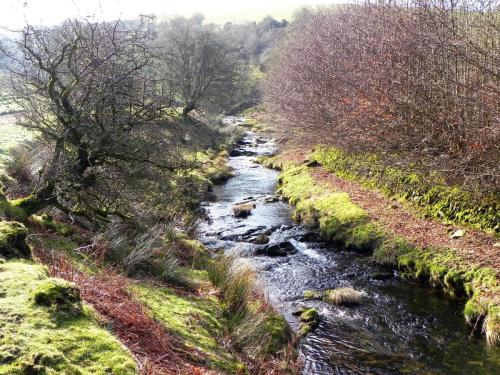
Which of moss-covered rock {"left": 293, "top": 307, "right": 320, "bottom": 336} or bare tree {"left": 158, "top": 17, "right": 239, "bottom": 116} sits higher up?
bare tree {"left": 158, "top": 17, "right": 239, "bottom": 116}

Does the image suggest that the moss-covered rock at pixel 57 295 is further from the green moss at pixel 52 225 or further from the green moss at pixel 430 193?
the green moss at pixel 430 193

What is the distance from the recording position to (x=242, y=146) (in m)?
41.3

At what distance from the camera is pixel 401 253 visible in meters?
13.8

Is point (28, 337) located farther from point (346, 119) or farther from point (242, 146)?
point (242, 146)

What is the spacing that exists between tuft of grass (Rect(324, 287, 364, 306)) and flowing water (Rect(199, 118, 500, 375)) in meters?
0.18

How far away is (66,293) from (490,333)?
881cm

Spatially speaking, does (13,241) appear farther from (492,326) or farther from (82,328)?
(492,326)

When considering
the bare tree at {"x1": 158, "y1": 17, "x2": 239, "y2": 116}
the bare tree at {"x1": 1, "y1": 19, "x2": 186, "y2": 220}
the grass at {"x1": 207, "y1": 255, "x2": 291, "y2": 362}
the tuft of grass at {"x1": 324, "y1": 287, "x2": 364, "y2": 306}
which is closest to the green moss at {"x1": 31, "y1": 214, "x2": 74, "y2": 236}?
the bare tree at {"x1": 1, "y1": 19, "x2": 186, "y2": 220}

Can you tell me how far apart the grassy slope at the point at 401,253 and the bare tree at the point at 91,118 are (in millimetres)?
7581

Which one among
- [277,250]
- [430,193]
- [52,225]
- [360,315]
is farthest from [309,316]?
[430,193]

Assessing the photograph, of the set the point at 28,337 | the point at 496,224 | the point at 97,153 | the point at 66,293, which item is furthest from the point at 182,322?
the point at 496,224

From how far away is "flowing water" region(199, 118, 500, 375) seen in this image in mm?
8805

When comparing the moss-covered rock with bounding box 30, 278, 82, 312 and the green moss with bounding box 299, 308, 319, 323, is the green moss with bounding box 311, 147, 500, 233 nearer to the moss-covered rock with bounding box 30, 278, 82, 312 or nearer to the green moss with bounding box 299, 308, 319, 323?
the green moss with bounding box 299, 308, 319, 323

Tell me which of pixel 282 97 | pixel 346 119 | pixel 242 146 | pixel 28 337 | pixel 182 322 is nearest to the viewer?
pixel 28 337
